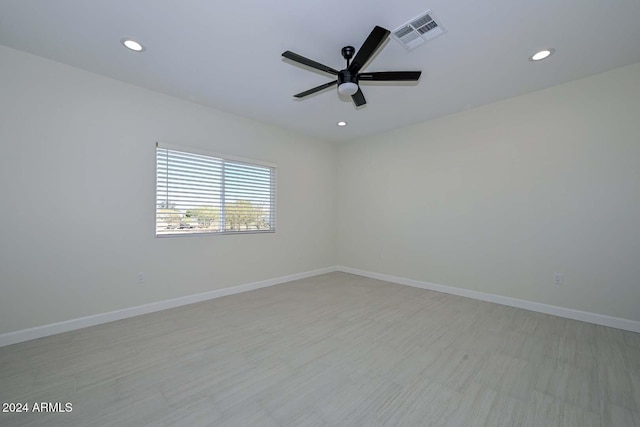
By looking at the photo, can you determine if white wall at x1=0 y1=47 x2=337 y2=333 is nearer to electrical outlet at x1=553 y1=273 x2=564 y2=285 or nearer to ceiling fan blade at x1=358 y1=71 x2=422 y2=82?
ceiling fan blade at x1=358 y1=71 x2=422 y2=82

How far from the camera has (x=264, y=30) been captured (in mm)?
2178

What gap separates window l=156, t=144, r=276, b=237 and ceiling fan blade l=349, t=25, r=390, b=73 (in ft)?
8.09

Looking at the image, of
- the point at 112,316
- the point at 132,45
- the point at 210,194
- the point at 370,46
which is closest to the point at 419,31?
the point at 370,46

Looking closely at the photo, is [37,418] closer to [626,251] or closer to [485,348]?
[485,348]

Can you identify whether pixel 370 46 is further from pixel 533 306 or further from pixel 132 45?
pixel 533 306

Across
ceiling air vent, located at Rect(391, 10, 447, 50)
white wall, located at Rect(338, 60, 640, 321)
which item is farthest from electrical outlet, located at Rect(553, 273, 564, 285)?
ceiling air vent, located at Rect(391, 10, 447, 50)

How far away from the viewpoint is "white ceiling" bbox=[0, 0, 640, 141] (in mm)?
1944

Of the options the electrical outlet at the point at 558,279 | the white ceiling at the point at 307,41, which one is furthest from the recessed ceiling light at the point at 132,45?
the electrical outlet at the point at 558,279

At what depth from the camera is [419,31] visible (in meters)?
2.15

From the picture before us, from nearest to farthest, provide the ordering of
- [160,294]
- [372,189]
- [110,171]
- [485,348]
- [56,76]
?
[485,348], [56,76], [110,171], [160,294], [372,189]

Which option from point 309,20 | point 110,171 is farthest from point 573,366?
point 110,171

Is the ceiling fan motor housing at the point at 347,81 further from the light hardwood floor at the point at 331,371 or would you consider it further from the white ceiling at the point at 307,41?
the light hardwood floor at the point at 331,371

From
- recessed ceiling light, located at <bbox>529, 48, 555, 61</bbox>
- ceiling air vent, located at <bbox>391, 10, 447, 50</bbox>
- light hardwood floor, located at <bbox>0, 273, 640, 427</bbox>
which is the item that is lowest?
light hardwood floor, located at <bbox>0, 273, 640, 427</bbox>

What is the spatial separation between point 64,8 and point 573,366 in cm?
480
